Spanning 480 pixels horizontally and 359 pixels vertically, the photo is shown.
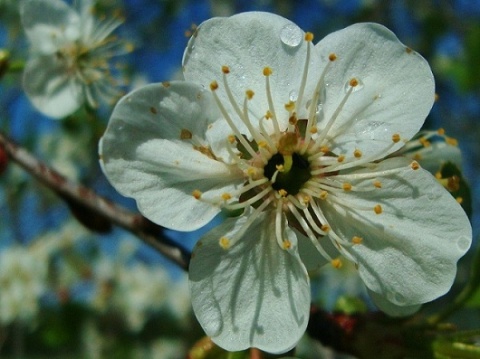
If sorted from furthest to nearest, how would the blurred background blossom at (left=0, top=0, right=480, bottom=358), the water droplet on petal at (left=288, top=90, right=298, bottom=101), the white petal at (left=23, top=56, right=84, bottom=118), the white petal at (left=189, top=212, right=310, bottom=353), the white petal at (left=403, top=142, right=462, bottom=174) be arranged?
the blurred background blossom at (left=0, top=0, right=480, bottom=358) → the white petal at (left=23, top=56, right=84, bottom=118) → the white petal at (left=403, top=142, right=462, bottom=174) → the water droplet on petal at (left=288, top=90, right=298, bottom=101) → the white petal at (left=189, top=212, right=310, bottom=353)

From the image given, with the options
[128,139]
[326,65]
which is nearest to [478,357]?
[326,65]

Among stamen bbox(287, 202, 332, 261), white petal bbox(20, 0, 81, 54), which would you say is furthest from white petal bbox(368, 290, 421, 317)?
white petal bbox(20, 0, 81, 54)

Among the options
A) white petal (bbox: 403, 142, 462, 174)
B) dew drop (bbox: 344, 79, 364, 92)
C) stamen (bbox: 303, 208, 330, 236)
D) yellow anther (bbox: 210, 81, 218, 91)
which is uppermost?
yellow anther (bbox: 210, 81, 218, 91)

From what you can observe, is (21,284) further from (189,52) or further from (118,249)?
(189,52)

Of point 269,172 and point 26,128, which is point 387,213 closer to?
point 269,172

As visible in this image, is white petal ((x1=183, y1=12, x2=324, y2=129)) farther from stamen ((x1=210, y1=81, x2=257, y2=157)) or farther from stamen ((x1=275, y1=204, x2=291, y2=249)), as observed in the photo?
stamen ((x1=275, y1=204, x2=291, y2=249))

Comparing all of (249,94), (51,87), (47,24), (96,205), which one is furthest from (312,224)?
(47,24)
